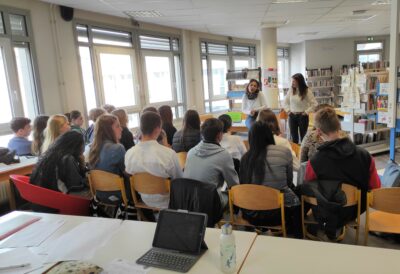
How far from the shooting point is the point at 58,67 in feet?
17.5

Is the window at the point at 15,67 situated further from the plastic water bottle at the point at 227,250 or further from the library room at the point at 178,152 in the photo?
the plastic water bottle at the point at 227,250

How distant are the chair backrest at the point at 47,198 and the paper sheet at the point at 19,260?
36.1 inches

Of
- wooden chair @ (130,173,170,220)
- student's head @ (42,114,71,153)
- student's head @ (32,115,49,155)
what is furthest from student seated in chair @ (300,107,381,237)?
student's head @ (32,115,49,155)

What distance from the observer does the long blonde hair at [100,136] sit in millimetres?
2991

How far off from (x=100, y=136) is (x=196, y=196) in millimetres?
1314

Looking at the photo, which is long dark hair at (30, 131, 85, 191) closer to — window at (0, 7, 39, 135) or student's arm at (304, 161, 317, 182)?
student's arm at (304, 161, 317, 182)

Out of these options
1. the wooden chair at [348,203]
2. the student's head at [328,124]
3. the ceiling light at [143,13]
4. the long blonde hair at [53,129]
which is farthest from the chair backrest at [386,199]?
the ceiling light at [143,13]

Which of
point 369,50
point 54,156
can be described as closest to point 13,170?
point 54,156

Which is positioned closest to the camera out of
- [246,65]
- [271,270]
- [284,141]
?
[271,270]

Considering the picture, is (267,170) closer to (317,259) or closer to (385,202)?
(385,202)

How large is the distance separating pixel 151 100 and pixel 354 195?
595 cm

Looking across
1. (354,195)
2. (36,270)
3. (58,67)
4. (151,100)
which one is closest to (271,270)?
(36,270)

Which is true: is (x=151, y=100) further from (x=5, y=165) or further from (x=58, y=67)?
(x=5, y=165)

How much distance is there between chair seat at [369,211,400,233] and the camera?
2248 mm
